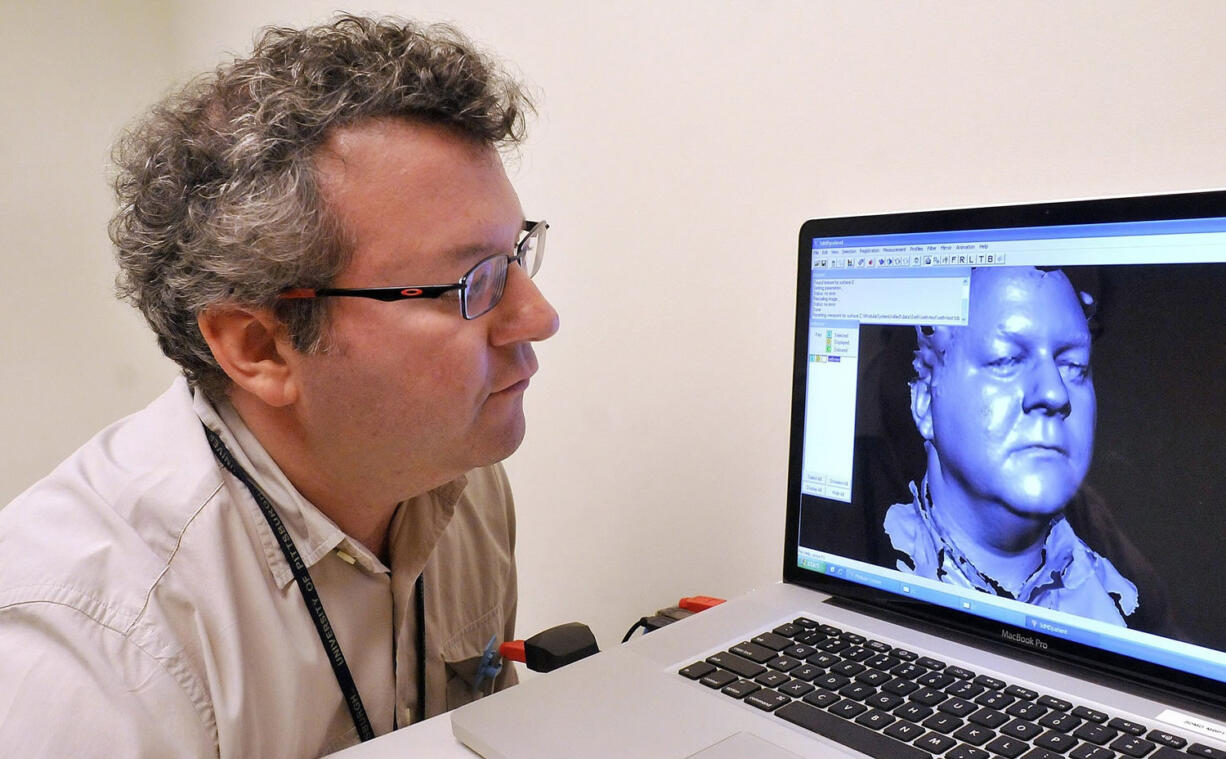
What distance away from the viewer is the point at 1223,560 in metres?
0.64

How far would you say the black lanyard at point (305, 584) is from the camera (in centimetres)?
80

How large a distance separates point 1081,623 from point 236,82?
93cm

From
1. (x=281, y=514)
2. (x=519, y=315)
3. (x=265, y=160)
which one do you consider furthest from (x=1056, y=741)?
(x=265, y=160)

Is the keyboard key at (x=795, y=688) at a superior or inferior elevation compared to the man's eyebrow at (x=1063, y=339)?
inferior

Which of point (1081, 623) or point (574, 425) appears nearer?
point (1081, 623)

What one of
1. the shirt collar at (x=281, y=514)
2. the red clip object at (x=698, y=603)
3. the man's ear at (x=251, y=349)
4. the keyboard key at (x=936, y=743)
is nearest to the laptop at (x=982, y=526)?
the keyboard key at (x=936, y=743)

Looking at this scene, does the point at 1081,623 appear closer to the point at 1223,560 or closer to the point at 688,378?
the point at 1223,560

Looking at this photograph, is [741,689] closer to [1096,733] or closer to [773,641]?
[773,641]

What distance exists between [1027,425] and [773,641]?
0.98ft

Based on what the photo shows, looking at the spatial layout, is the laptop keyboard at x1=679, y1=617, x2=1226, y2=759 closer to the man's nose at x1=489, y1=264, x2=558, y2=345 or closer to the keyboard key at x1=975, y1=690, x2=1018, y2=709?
the keyboard key at x1=975, y1=690, x2=1018, y2=709

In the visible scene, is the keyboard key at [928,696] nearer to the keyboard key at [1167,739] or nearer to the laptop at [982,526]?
the laptop at [982,526]

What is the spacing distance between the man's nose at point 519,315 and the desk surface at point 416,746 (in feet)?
1.17

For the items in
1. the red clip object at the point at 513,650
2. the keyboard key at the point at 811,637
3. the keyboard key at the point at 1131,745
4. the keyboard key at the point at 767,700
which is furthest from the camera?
the red clip object at the point at 513,650

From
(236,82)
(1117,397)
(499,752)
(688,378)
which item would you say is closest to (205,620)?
(499,752)
